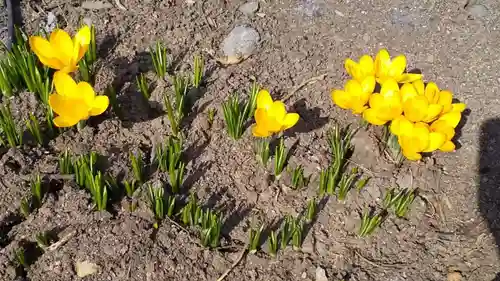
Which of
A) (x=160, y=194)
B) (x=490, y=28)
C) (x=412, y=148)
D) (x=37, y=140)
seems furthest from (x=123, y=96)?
(x=490, y=28)

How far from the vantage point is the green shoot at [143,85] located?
294 cm

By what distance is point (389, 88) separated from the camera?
276 cm

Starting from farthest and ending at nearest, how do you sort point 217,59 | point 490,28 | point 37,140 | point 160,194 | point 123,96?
point 490,28, point 217,59, point 123,96, point 37,140, point 160,194

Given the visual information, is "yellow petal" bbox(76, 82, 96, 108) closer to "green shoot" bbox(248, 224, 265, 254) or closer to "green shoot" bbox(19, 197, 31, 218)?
"green shoot" bbox(19, 197, 31, 218)

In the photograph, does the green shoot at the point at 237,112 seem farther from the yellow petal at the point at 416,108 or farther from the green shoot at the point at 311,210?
the yellow petal at the point at 416,108

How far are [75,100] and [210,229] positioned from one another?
813 mm

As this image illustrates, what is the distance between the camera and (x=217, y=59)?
3.23 m

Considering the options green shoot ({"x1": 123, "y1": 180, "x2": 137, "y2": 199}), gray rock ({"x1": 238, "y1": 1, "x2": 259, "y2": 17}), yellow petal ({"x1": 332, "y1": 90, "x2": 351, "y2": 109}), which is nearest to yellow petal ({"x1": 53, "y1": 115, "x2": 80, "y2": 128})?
green shoot ({"x1": 123, "y1": 180, "x2": 137, "y2": 199})

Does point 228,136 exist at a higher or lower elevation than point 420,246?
higher

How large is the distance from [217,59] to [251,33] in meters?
0.23

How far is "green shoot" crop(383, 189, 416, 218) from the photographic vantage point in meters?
2.69

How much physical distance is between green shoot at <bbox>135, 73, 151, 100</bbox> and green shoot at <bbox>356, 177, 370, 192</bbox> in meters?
1.07

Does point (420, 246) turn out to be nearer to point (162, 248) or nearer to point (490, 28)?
point (162, 248)

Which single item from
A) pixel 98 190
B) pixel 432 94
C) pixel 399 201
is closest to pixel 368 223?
pixel 399 201
